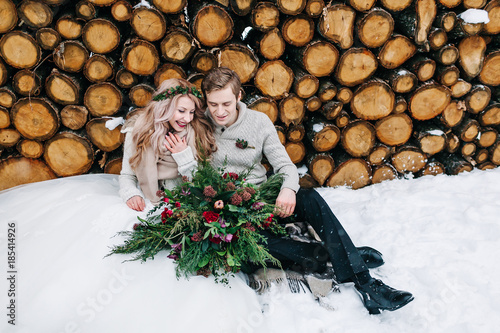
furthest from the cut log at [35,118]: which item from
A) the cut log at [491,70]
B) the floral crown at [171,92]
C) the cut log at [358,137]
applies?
the cut log at [491,70]

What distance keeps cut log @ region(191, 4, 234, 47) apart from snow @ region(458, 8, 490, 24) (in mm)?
1715

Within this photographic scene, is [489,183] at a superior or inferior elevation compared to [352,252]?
superior

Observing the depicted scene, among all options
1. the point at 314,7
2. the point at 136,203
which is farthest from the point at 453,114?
the point at 136,203

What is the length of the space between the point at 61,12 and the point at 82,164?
1026 mm

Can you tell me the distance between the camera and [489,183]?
2635mm

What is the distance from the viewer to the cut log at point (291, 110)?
7.99 feet

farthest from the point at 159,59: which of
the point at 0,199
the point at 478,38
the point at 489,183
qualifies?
the point at 489,183

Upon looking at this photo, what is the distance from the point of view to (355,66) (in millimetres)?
2369

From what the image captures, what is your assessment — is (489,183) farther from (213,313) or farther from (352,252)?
(213,313)

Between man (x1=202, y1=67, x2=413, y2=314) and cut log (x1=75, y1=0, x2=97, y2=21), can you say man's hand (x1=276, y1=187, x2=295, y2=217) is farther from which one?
cut log (x1=75, y1=0, x2=97, y2=21)

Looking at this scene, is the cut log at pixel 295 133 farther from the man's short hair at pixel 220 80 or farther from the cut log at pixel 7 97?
the cut log at pixel 7 97

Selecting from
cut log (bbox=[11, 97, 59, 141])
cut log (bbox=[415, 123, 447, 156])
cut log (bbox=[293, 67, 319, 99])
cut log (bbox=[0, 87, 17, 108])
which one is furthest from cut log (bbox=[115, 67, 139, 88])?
cut log (bbox=[415, 123, 447, 156])

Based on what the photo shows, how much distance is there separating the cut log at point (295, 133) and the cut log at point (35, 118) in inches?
66.3

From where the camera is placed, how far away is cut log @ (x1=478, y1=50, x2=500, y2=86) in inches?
103
